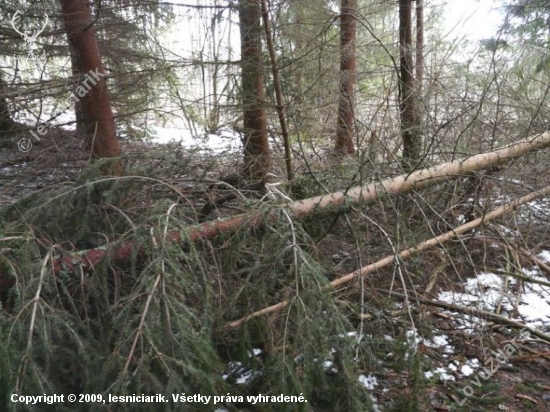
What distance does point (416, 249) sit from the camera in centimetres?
369

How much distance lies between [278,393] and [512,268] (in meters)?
3.36

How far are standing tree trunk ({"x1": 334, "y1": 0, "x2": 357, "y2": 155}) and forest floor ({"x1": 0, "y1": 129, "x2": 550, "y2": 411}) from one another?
1.38 metres

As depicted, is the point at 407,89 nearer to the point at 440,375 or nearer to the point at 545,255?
the point at 545,255

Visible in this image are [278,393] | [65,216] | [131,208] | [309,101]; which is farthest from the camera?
[309,101]

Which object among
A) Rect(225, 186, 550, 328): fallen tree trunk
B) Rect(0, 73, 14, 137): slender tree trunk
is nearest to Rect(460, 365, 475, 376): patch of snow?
Rect(225, 186, 550, 328): fallen tree trunk

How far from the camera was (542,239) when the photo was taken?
15.3 ft

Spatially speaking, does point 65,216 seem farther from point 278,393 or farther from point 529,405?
point 529,405

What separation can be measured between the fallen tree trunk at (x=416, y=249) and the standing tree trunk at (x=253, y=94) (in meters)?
1.55

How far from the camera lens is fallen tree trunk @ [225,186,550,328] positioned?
282 cm

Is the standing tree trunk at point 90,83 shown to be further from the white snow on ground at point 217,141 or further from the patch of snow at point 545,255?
the patch of snow at point 545,255

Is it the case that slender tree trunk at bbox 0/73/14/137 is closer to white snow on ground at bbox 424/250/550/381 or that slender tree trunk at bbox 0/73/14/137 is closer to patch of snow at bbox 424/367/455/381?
patch of snow at bbox 424/367/455/381

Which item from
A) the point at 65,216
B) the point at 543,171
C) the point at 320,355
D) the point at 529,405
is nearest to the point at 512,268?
the point at 543,171

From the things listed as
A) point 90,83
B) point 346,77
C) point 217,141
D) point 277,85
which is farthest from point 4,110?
point 346,77

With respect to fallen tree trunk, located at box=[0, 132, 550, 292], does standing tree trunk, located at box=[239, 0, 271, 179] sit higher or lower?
higher
